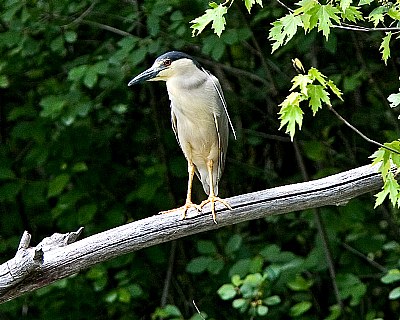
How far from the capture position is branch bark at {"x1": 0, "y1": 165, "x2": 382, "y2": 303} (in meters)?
2.38

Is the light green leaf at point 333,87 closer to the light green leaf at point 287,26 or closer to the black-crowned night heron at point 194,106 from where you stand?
the light green leaf at point 287,26

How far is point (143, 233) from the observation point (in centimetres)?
246

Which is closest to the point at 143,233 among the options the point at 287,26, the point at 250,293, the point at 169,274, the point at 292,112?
the point at 292,112

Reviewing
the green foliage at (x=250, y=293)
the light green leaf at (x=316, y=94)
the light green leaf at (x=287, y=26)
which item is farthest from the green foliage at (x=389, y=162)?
the green foliage at (x=250, y=293)

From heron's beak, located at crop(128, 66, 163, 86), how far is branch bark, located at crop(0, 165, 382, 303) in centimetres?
58

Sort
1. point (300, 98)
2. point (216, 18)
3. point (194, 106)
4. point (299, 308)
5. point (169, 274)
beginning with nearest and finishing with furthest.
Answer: point (300, 98), point (216, 18), point (194, 106), point (299, 308), point (169, 274)

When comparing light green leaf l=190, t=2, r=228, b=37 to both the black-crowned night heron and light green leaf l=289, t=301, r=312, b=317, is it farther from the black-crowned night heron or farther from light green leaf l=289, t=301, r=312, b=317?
light green leaf l=289, t=301, r=312, b=317

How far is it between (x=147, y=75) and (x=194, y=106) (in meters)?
0.24

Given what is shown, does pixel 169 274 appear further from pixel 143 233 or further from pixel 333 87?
pixel 333 87

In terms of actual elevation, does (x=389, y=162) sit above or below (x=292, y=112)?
below

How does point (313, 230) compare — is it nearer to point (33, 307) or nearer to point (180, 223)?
point (33, 307)

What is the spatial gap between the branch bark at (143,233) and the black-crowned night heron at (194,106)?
1.45ft

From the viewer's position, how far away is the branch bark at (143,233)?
238cm

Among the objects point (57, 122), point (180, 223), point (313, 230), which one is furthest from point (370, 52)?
point (180, 223)
